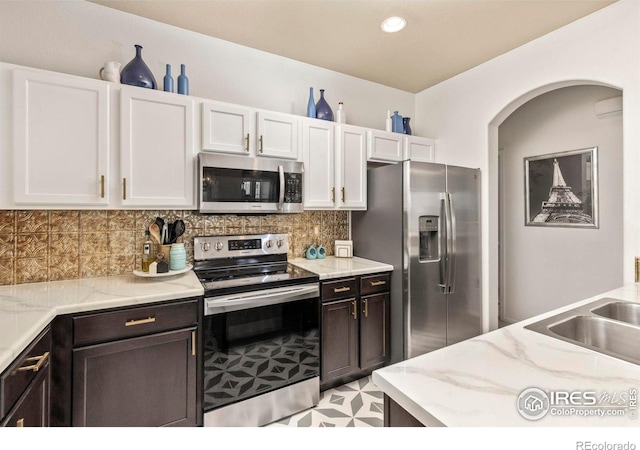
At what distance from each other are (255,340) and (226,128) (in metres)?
1.44

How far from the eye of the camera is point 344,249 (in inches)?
113

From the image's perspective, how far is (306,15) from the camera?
6.97ft

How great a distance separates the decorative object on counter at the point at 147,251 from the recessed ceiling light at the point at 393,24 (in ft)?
7.42

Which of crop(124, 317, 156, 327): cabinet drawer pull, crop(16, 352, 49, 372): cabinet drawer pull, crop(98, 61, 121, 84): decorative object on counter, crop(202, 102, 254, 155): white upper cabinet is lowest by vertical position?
crop(16, 352, 49, 372): cabinet drawer pull

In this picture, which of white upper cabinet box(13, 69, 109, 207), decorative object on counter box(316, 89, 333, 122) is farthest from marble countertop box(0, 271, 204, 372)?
decorative object on counter box(316, 89, 333, 122)

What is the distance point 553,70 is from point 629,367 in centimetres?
231

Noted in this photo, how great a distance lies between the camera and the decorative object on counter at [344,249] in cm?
287

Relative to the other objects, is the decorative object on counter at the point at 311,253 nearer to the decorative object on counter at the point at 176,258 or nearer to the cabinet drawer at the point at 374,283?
the cabinet drawer at the point at 374,283

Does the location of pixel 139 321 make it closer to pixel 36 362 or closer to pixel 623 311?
pixel 36 362

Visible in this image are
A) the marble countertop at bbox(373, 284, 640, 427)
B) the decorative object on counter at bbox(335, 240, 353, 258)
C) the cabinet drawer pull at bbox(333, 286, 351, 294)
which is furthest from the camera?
the decorative object on counter at bbox(335, 240, 353, 258)

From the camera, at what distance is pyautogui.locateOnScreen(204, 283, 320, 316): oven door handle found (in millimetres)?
1769

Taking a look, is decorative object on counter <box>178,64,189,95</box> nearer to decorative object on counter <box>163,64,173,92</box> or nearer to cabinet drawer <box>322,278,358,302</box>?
decorative object on counter <box>163,64,173,92</box>

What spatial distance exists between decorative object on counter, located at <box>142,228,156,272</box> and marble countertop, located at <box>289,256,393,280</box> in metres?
1.06

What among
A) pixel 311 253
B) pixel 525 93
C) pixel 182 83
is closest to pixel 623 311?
pixel 525 93
